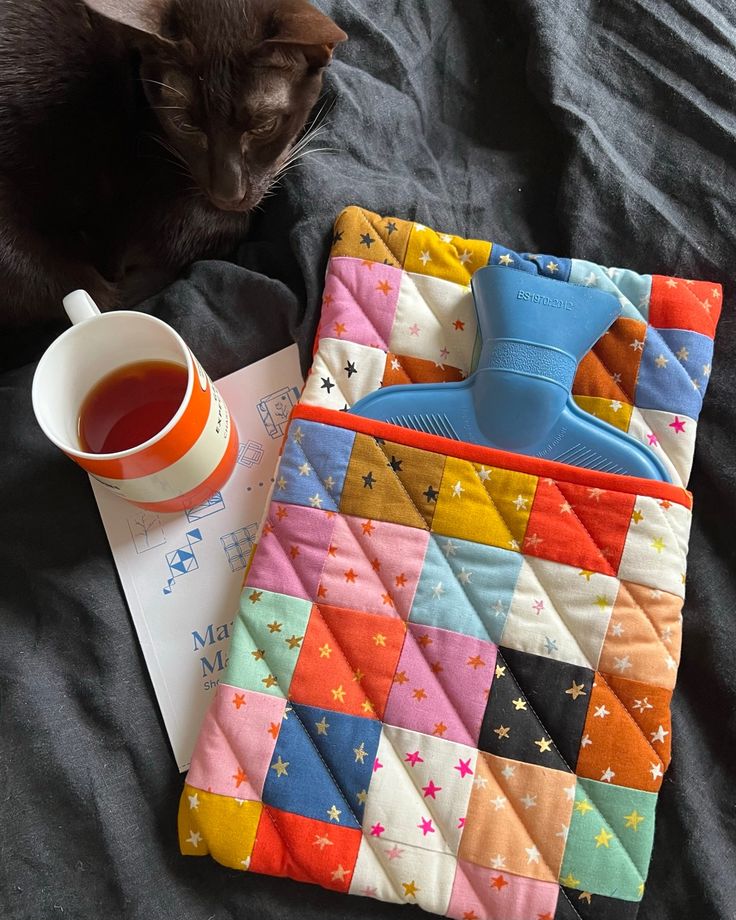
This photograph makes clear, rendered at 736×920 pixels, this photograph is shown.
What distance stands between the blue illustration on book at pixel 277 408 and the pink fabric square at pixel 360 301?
7cm

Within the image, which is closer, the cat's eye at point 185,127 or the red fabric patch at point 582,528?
the red fabric patch at point 582,528

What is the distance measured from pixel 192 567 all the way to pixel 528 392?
0.35m

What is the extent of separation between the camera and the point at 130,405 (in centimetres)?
64

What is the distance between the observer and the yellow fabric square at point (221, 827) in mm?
586

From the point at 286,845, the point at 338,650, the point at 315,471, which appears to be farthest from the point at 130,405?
the point at 286,845

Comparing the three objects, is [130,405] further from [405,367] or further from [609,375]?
[609,375]

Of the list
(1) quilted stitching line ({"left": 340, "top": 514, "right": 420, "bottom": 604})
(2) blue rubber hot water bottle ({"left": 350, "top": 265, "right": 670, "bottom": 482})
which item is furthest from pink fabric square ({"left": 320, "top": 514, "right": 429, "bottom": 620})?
(2) blue rubber hot water bottle ({"left": 350, "top": 265, "right": 670, "bottom": 482})

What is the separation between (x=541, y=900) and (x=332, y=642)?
0.85ft

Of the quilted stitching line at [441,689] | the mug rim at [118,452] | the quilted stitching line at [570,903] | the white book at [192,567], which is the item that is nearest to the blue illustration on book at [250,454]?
the white book at [192,567]

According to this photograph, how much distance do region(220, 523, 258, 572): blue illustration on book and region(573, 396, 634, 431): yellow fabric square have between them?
1.11 ft

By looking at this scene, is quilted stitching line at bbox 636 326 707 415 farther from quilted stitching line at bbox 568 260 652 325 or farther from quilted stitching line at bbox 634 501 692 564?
quilted stitching line at bbox 634 501 692 564

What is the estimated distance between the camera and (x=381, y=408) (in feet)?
2.16

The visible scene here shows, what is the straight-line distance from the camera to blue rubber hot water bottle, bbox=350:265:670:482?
0.64 m

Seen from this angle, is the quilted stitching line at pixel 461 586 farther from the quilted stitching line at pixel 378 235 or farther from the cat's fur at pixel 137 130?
the cat's fur at pixel 137 130
